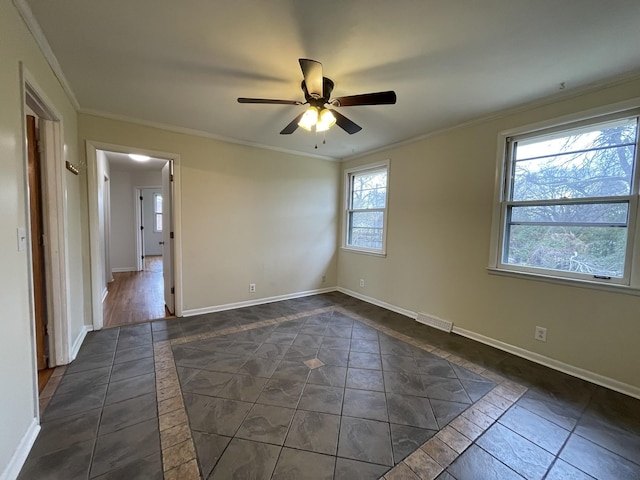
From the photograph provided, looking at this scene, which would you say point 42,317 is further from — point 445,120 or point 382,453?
point 445,120

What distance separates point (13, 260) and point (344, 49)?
2.26 meters

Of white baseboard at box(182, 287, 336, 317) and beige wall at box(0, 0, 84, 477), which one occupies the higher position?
beige wall at box(0, 0, 84, 477)

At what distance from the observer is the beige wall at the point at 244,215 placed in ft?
11.1

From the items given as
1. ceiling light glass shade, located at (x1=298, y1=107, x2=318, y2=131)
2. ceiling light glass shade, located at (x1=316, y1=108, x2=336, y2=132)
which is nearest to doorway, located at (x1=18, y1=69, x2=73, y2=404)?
ceiling light glass shade, located at (x1=298, y1=107, x2=318, y2=131)

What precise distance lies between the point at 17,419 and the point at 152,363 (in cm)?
101

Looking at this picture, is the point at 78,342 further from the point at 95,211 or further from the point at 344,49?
the point at 344,49

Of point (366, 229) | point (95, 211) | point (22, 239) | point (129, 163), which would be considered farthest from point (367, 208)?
point (129, 163)

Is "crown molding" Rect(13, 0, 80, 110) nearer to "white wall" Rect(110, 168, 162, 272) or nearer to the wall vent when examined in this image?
the wall vent

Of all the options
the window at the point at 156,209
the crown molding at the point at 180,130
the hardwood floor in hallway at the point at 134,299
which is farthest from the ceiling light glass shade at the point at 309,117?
the window at the point at 156,209

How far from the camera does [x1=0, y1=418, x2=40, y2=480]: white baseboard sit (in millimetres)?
1267

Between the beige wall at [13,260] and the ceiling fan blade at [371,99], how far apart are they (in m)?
1.83

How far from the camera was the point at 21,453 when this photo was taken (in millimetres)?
1387

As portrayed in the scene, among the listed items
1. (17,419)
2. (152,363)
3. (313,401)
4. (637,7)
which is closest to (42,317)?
(152,363)

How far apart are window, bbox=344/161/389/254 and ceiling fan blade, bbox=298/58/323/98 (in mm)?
2317
